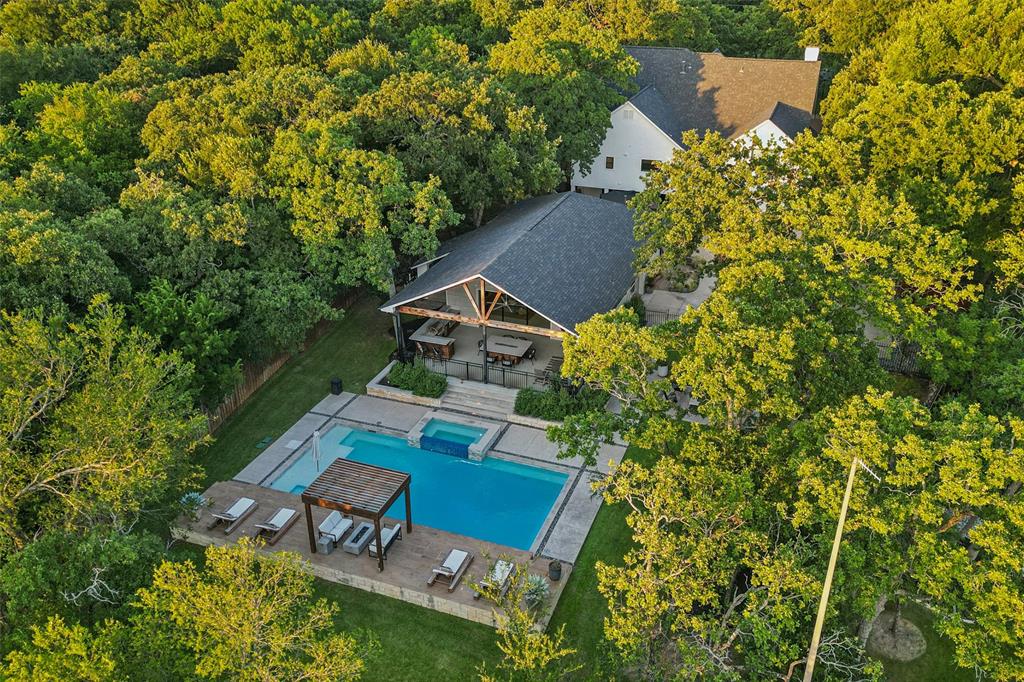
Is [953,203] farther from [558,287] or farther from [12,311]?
[12,311]

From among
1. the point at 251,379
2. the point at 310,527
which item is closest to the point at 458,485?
the point at 310,527

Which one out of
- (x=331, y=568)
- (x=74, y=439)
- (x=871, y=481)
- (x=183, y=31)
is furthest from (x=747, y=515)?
(x=183, y=31)

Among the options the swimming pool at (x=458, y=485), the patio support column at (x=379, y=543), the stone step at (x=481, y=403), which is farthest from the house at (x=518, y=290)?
the patio support column at (x=379, y=543)

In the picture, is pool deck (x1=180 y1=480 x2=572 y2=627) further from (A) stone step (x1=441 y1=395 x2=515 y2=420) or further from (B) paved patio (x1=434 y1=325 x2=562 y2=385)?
(B) paved patio (x1=434 y1=325 x2=562 y2=385)

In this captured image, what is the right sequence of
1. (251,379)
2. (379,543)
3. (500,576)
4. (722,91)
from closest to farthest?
(500,576) < (379,543) < (251,379) < (722,91)

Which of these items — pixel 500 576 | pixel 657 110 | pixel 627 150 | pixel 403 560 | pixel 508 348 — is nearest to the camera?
pixel 500 576

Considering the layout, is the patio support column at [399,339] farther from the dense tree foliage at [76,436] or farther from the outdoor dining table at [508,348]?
the dense tree foliage at [76,436]

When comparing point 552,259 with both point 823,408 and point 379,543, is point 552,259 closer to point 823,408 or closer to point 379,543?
point 379,543
